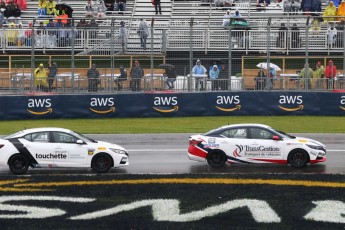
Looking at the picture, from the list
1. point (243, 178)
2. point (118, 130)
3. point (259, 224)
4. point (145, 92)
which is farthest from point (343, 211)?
point (145, 92)

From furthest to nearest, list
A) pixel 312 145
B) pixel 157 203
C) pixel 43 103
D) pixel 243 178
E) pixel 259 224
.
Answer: pixel 43 103 → pixel 312 145 → pixel 243 178 → pixel 157 203 → pixel 259 224

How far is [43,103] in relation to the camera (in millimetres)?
38125

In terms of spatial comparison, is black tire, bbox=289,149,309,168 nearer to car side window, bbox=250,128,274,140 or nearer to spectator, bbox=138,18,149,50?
car side window, bbox=250,128,274,140

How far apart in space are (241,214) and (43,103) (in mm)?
18642

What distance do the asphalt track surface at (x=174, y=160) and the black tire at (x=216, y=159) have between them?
0.60 feet

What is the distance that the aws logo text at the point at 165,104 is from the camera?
1527 inches

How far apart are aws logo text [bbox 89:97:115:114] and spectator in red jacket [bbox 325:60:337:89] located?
9.11 meters

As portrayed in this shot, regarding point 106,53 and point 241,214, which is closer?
point 241,214

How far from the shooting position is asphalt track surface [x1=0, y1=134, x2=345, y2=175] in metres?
26.3

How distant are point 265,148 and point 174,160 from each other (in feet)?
10.5

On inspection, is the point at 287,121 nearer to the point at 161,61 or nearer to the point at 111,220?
the point at 161,61

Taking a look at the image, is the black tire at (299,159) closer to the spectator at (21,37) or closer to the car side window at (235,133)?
the car side window at (235,133)

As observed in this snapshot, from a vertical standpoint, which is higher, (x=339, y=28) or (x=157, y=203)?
(x=339, y=28)

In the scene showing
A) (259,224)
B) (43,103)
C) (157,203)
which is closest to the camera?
(259,224)
